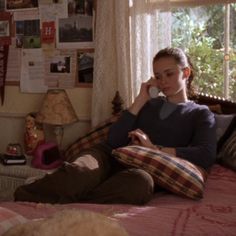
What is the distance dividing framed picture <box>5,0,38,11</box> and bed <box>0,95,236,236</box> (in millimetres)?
1751

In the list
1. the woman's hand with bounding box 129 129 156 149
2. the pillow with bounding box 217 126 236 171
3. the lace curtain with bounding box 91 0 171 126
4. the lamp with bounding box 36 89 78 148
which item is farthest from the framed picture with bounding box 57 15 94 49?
the pillow with bounding box 217 126 236 171

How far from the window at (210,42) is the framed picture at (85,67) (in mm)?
558

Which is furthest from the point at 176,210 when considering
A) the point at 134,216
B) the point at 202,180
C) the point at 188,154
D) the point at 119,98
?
the point at 119,98

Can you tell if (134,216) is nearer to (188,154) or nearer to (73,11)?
(188,154)

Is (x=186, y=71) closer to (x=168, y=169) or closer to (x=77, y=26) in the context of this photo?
(x=168, y=169)

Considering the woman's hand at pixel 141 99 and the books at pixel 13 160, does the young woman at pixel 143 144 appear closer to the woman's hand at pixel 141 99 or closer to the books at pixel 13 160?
the woman's hand at pixel 141 99

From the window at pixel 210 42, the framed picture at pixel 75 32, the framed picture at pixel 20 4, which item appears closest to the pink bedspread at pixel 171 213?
the window at pixel 210 42

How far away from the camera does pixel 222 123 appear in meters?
2.26

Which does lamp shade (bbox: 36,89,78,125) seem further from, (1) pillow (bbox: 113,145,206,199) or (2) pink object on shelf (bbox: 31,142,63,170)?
(1) pillow (bbox: 113,145,206,199)

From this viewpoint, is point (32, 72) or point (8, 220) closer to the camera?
point (8, 220)

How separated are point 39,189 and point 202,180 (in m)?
0.64

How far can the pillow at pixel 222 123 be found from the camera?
2.24 metres

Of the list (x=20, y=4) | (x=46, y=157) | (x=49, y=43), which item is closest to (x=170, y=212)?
(x=46, y=157)

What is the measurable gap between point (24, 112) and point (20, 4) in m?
0.75
